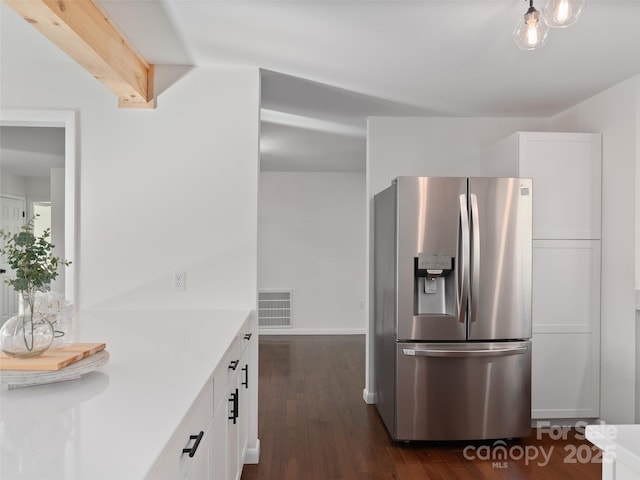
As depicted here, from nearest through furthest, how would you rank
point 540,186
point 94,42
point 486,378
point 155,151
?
point 94,42, point 155,151, point 486,378, point 540,186

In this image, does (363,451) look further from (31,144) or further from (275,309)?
(31,144)

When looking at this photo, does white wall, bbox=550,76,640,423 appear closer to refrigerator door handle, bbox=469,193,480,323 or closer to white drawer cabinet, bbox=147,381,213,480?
refrigerator door handle, bbox=469,193,480,323

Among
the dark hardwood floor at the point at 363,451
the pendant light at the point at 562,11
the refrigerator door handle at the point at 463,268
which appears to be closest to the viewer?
the pendant light at the point at 562,11

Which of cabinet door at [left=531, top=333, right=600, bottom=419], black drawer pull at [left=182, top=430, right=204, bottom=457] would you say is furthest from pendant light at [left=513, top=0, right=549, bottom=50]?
cabinet door at [left=531, top=333, right=600, bottom=419]

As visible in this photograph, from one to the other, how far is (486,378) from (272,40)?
2.39 metres

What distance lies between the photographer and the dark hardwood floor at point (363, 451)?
2656 millimetres

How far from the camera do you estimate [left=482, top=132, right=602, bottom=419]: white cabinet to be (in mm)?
3260

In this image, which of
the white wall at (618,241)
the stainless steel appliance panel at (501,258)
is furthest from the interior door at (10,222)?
the white wall at (618,241)

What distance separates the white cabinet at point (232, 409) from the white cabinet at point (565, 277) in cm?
208

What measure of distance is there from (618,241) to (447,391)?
61.6 inches

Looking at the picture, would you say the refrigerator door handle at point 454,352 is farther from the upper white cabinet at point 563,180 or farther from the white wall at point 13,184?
the white wall at point 13,184

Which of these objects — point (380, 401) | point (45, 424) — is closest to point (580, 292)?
point (380, 401)

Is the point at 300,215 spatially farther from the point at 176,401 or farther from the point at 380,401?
the point at 176,401

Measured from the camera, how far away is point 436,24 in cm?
215
